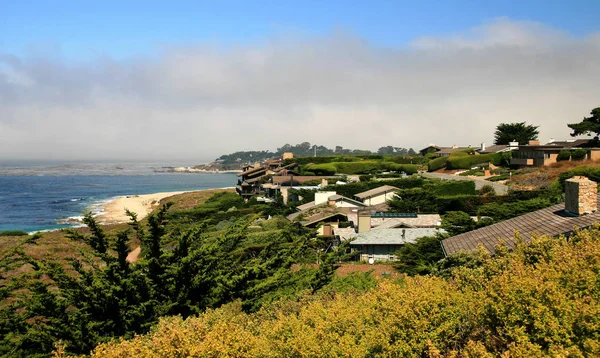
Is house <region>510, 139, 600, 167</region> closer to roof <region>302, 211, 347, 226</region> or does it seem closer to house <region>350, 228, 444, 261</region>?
roof <region>302, 211, 347, 226</region>

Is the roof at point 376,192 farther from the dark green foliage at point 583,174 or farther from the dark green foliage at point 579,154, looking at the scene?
the dark green foliage at point 579,154

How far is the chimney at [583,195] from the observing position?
1434 centimetres

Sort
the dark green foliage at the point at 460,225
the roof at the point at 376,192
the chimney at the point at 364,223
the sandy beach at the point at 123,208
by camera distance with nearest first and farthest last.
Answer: the dark green foliage at the point at 460,225 → the chimney at the point at 364,223 → the roof at the point at 376,192 → the sandy beach at the point at 123,208

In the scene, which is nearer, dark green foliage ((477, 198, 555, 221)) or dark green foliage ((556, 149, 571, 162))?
dark green foliage ((477, 198, 555, 221))

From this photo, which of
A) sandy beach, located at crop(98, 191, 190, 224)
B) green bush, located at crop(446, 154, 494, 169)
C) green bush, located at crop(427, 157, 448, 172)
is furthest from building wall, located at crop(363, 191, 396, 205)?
sandy beach, located at crop(98, 191, 190, 224)

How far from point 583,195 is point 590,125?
46410 millimetres

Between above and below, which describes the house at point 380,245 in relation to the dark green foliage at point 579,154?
below

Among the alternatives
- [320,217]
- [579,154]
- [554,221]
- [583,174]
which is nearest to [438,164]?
[579,154]

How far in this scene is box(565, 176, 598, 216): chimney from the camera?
47.1ft

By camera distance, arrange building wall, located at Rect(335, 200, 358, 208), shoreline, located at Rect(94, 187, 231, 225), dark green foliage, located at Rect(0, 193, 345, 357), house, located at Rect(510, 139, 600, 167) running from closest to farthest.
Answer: dark green foliage, located at Rect(0, 193, 345, 357)
building wall, located at Rect(335, 200, 358, 208)
house, located at Rect(510, 139, 600, 167)
shoreline, located at Rect(94, 187, 231, 225)

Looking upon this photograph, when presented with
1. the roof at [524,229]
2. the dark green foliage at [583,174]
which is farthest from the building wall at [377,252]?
the dark green foliage at [583,174]

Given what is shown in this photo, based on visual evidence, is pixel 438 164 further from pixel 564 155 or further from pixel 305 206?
pixel 305 206

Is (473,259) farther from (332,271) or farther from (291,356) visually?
(291,356)

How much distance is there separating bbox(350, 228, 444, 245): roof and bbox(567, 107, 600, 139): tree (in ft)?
114
